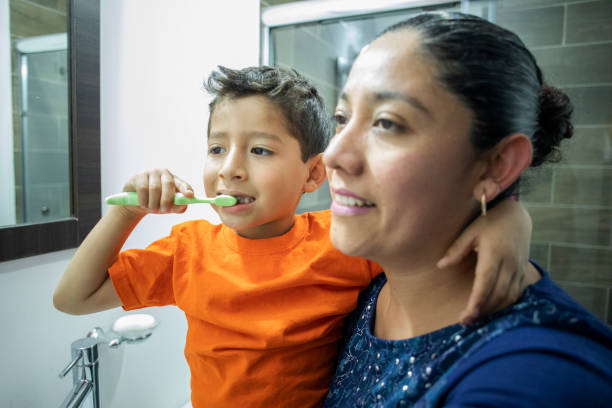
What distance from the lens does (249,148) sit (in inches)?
29.1

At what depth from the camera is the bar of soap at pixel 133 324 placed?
0.89 meters

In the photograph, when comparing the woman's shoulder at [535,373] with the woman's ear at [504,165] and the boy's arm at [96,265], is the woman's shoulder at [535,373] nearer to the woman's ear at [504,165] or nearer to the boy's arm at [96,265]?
the woman's ear at [504,165]

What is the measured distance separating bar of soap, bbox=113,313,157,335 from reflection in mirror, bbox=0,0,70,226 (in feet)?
0.88

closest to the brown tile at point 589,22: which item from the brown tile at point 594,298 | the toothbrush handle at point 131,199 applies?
the brown tile at point 594,298

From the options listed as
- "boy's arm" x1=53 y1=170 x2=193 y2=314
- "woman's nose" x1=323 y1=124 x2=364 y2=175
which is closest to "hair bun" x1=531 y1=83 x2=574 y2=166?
"woman's nose" x1=323 y1=124 x2=364 y2=175

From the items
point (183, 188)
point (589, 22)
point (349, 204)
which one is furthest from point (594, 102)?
point (183, 188)

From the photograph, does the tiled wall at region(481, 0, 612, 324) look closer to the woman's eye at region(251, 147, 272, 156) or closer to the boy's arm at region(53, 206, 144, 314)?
the woman's eye at region(251, 147, 272, 156)

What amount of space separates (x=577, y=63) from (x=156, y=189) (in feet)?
5.09

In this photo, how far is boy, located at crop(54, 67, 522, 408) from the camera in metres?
0.70

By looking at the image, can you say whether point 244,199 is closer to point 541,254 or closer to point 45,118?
point 45,118

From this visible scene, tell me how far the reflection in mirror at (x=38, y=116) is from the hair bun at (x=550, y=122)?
0.90 metres

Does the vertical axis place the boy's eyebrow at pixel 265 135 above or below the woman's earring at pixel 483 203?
above

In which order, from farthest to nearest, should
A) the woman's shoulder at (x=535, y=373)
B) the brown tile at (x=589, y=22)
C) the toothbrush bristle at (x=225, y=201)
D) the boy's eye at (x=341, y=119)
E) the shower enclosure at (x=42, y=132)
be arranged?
the brown tile at (x=589, y=22)
the shower enclosure at (x=42, y=132)
the toothbrush bristle at (x=225, y=201)
the boy's eye at (x=341, y=119)
the woman's shoulder at (x=535, y=373)

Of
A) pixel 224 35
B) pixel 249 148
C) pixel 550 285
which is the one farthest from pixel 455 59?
pixel 224 35
